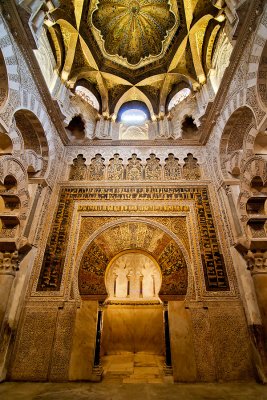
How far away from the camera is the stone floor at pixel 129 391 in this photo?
2897 mm

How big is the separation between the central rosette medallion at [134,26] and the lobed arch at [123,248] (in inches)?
218

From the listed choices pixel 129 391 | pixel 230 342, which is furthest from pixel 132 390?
pixel 230 342

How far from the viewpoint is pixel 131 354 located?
6.01 metres

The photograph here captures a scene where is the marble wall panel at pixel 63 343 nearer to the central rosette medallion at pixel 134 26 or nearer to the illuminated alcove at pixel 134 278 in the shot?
the illuminated alcove at pixel 134 278

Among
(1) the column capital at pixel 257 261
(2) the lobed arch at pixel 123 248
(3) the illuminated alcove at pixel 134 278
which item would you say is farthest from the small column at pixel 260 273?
(3) the illuminated alcove at pixel 134 278

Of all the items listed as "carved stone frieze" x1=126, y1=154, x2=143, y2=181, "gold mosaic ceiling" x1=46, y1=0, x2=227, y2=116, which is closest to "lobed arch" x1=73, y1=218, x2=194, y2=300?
"carved stone frieze" x1=126, y1=154, x2=143, y2=181

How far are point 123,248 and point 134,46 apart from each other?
21.1 feet

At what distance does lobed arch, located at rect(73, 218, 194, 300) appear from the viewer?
4.44 meters

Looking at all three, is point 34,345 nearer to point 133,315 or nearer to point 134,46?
point 133,315

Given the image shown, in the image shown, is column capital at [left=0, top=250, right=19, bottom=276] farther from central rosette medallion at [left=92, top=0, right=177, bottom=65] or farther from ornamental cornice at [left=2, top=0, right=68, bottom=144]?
central rosette medallion at [left=92, top=0, right=177, bottom=65]

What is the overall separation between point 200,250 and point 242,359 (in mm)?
1966

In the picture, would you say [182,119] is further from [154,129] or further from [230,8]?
[230,8]

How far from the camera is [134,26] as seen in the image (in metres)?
6.98

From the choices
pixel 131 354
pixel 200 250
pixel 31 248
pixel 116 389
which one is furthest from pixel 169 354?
pixel 31 248
